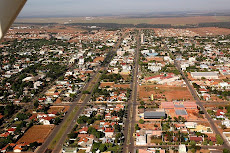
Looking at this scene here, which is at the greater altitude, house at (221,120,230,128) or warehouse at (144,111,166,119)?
warehouse at (144,111,166,119)

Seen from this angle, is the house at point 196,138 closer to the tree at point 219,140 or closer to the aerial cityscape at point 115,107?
the aerial cityscape at point 115,107

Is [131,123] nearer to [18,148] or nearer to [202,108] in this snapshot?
[202,108]

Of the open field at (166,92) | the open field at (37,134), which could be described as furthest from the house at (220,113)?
the open field at (37,134)

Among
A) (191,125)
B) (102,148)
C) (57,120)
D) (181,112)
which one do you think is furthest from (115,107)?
(191,125)

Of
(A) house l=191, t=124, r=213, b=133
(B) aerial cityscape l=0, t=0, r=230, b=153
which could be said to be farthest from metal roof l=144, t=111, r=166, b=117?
(A) house l=191, t=124, r=213, b=133

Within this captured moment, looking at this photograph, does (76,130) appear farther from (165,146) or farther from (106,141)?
(165,146)

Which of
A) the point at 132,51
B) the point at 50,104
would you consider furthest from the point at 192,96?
the point at 132,51

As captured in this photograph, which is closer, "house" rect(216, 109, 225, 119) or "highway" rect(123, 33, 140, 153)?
"highway" rect(123, 33, 140, 153)

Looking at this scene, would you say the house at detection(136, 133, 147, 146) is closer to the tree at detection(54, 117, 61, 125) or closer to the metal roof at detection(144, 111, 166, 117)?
the metal roof at detection(144, 111, 166, 117)
